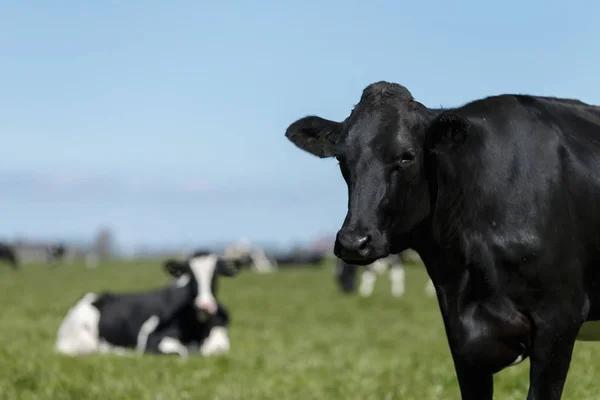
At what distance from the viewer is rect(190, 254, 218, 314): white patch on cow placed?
13.7 m

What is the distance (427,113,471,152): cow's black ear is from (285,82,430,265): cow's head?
79 millimetres

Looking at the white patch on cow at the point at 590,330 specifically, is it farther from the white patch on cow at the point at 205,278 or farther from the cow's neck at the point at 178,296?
the cow's neck at the point at 178,296

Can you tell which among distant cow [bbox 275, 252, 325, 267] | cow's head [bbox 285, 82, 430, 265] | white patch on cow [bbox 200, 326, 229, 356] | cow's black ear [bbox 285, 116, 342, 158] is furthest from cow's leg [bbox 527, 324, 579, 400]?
distant cow [bbox 275, 252, 325, 267]

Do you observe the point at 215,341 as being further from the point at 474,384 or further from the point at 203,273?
the point at 474,384

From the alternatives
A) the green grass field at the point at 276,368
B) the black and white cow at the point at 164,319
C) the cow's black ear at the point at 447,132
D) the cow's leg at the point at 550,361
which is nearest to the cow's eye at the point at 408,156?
the cow's black ear at the point at 447,132

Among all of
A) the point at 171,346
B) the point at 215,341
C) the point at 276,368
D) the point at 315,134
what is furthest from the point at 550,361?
the point at 171,346

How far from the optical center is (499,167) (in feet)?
18.6

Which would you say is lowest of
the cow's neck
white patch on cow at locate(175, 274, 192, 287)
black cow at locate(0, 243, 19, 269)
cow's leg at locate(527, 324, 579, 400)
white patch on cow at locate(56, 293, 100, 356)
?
black cow at locate(0, 243, 19, 269)

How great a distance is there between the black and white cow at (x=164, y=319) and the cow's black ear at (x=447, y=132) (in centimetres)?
841

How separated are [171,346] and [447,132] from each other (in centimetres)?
902

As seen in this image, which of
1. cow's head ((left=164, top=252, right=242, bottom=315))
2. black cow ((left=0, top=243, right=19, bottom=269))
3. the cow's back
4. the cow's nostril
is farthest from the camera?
Result: black cow ((left=0, top=243, right=19, bottom=269))

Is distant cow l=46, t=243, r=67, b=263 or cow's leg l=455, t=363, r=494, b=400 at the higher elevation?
cow's leg l=455, t=363, r=494, b=400

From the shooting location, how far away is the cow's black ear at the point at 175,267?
48.2ft

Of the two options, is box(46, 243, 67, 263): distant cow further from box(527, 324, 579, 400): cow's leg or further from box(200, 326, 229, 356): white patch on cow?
box(527, 324, 579, 400): cow's leg
